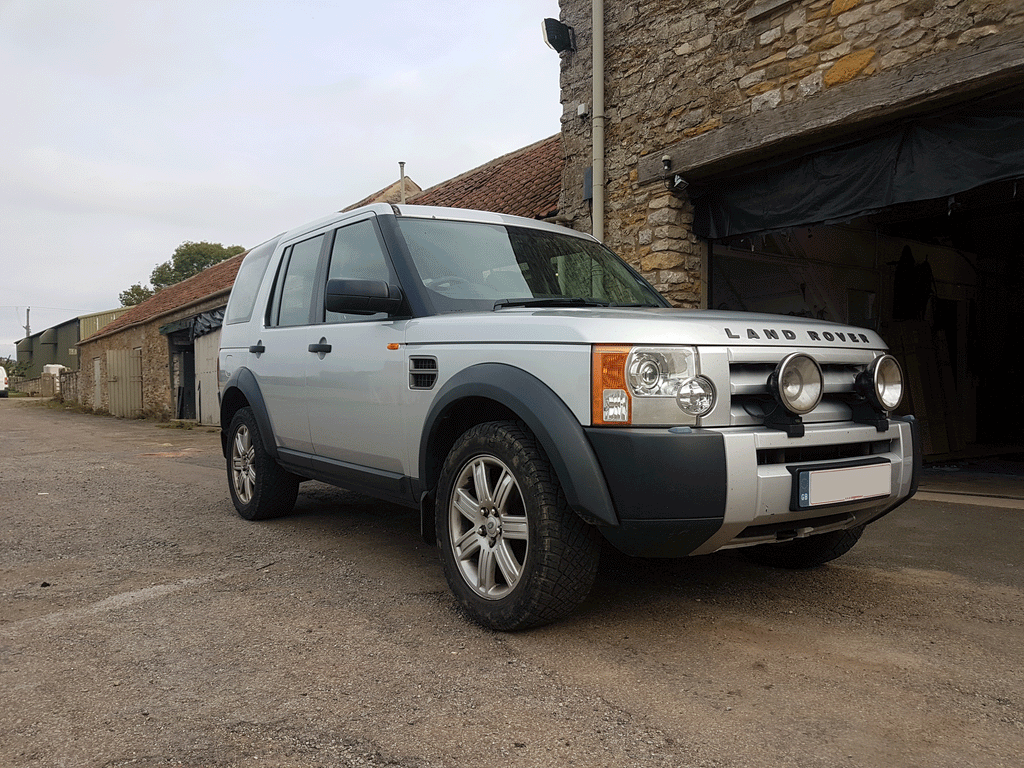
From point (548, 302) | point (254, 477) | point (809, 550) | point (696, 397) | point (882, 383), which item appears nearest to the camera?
point (696, 397)

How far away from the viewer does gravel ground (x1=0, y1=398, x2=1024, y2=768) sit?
2.19 metres

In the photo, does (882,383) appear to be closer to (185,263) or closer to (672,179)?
(672,179)

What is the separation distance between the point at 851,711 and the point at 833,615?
3.16 feet

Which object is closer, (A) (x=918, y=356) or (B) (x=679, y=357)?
(B) (x=679, y=357)

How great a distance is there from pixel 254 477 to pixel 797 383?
3.70 m

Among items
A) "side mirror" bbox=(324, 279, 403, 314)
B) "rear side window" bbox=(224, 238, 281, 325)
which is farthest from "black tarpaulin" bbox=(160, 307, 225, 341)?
"side mirror" bbox=(324, 279, 403, 314)

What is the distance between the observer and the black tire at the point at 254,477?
17.0ft

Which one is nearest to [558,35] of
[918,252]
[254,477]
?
[918,252]

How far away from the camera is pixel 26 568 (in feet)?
13.8

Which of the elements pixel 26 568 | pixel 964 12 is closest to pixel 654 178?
pixel 964 12

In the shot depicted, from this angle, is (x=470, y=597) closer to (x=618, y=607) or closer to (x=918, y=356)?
(x=618, y=607)

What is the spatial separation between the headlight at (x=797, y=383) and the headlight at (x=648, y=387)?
0.27 meters

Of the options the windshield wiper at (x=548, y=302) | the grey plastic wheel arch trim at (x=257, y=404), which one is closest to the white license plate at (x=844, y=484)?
the windshield wiper at (x=548, y=302)

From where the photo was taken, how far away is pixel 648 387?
8.93ft
